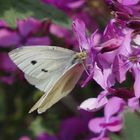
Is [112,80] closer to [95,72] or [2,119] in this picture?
[95,72]

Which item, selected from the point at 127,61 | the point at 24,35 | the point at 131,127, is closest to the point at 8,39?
the point at 24,35

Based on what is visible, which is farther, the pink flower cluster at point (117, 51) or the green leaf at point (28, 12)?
the green leaf at point (28, 12)

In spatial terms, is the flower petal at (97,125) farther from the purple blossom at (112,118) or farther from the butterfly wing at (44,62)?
the butterfly wing at (44,62)

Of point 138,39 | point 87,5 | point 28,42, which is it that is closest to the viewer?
point 138,39

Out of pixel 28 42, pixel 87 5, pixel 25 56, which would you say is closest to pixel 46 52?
pixel 25 56

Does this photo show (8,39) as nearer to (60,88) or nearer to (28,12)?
(28,12)

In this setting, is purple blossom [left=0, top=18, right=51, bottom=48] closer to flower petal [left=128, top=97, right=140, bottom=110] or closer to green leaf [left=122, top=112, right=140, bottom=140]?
flower petal [left=128, top=97, right=140, bottom=110]

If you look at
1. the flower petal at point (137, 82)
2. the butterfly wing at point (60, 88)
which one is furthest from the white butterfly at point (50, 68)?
the flower petal at point (137, 82)
